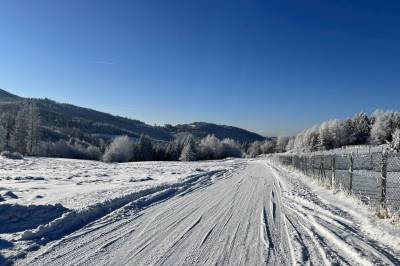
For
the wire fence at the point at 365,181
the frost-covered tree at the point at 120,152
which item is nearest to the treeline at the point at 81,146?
the frost-covered tree at the point at 120,152

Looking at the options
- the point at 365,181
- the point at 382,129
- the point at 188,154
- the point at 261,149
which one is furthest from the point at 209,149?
the point at 365,181

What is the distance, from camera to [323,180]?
2111 centimetres

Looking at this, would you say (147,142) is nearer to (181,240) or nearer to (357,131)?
(357,131)

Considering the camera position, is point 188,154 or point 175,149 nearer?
point 188,154

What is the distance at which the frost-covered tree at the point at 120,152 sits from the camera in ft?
290

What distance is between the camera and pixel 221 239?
8.00 m

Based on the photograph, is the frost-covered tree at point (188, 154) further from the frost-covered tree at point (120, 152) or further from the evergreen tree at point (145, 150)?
the frost-covered tree at point (120, 152)

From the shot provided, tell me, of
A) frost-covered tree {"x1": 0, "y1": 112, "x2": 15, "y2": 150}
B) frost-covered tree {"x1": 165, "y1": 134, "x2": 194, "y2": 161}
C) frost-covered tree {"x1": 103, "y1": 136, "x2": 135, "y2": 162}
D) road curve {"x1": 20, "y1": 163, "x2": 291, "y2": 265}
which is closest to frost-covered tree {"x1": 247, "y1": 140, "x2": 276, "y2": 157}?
frost-covered tree {"x1": 165, "y1": 134, "x2": 194, "y2": 161}

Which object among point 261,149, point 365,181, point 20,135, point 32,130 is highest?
point 261,149

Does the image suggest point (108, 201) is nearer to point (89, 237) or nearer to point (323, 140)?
point (89, 237)

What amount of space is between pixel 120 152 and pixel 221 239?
85434 mm

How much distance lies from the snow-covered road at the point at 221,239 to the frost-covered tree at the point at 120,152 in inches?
3069

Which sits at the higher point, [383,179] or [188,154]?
[188,154]

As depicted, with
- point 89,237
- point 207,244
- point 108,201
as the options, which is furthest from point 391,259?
point 108,201
